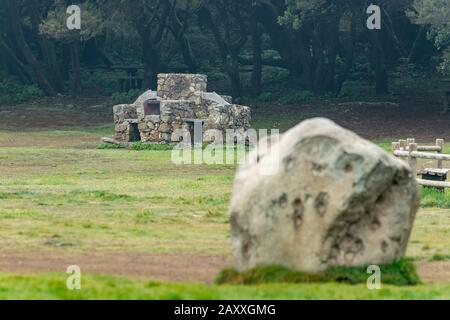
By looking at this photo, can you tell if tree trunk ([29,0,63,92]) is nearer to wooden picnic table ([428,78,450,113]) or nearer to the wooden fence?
wooden picnic table ([428,78,450,113])

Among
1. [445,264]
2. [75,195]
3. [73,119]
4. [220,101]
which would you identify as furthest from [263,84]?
[445,264]

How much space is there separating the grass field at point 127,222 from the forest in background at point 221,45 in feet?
57.8

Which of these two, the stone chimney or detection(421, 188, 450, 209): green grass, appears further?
the stone chimney

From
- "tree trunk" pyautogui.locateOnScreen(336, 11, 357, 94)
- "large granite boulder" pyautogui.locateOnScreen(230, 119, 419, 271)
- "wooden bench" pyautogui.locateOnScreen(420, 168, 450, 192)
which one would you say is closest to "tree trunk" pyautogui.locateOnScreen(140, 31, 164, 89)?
"tree trunk" pyautogui.locateOnScreen(336, 11, 357, 94)

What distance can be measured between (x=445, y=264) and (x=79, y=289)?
20.5ft

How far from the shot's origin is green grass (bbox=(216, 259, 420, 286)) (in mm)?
15594

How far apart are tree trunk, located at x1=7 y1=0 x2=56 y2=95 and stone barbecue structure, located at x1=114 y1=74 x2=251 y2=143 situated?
1521 cm

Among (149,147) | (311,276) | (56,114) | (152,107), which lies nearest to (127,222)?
(311,276)

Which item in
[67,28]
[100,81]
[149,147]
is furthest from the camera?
[100,81]

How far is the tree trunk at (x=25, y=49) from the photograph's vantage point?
61656mm

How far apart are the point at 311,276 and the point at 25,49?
4842 centimetres

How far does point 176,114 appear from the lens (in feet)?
148

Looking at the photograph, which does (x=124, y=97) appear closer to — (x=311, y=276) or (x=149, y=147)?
(x=149, y=147)
